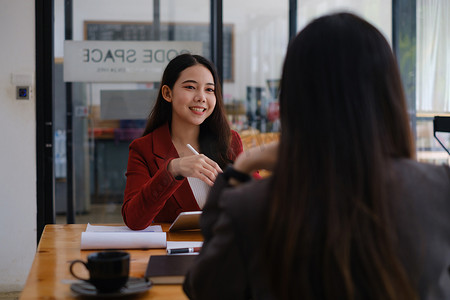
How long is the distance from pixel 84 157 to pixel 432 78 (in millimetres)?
2842

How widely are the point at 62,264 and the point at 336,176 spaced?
889mm

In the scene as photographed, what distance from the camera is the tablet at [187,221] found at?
1.77 meters

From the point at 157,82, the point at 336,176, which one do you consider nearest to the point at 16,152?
the point at 157,82

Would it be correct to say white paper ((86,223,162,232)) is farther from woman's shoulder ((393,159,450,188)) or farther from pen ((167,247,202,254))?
woman's shoulder ((393,159,450,188))

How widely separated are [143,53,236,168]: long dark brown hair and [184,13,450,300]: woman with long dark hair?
1.53 meters

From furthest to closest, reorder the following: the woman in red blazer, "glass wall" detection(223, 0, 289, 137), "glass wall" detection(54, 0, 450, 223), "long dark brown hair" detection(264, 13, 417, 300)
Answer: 1. "glass wall" detection(223, 0, 289, 137)
2. "glass wall" detection(54, 0, 450, 223)
3. the woman in red blazer
4. "long dark brown hair" detection(264, 13, 417, 300)

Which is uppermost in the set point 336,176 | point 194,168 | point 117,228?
point 336,176

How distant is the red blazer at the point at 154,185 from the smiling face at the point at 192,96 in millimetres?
100

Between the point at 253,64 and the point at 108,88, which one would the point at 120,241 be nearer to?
the point at 108,88

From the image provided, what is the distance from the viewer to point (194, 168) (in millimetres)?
1779

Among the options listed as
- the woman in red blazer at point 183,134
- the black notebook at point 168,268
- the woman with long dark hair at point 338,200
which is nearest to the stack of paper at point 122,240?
the black notebook at point 168,268

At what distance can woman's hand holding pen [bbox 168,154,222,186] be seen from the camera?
1.78m

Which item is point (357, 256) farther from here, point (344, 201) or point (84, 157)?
point (84, 157)

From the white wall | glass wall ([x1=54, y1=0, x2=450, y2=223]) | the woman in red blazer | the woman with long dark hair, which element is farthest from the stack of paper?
the white wall
